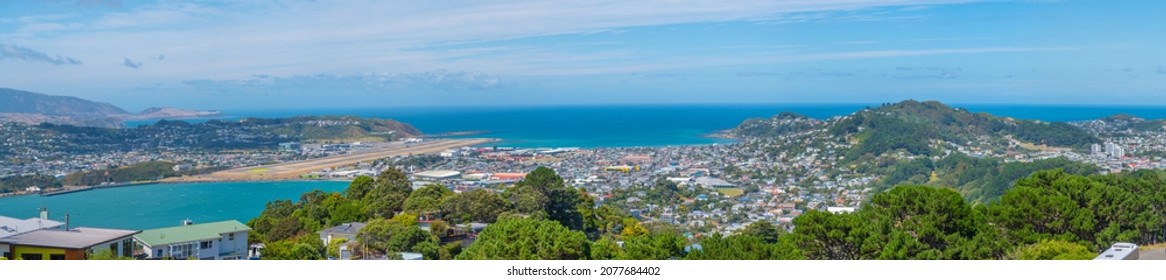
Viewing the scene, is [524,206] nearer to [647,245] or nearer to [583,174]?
[647,245]

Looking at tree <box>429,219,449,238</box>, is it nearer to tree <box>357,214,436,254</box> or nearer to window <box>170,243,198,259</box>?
tree <box>357,214,436,254</box>

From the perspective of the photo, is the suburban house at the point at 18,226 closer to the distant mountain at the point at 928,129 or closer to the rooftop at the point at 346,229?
the rooftop at the point at 346,229

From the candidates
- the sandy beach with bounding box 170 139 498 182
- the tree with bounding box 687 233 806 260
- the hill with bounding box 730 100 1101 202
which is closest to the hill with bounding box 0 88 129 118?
the sandy beach with bounding box 170 139 498 182

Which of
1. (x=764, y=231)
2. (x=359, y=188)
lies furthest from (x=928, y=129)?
(x=359, y=188)

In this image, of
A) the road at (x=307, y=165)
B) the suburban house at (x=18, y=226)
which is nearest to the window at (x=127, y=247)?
the suburban house at (x=18, y=226)

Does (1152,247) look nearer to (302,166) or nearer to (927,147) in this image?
(927,147)
